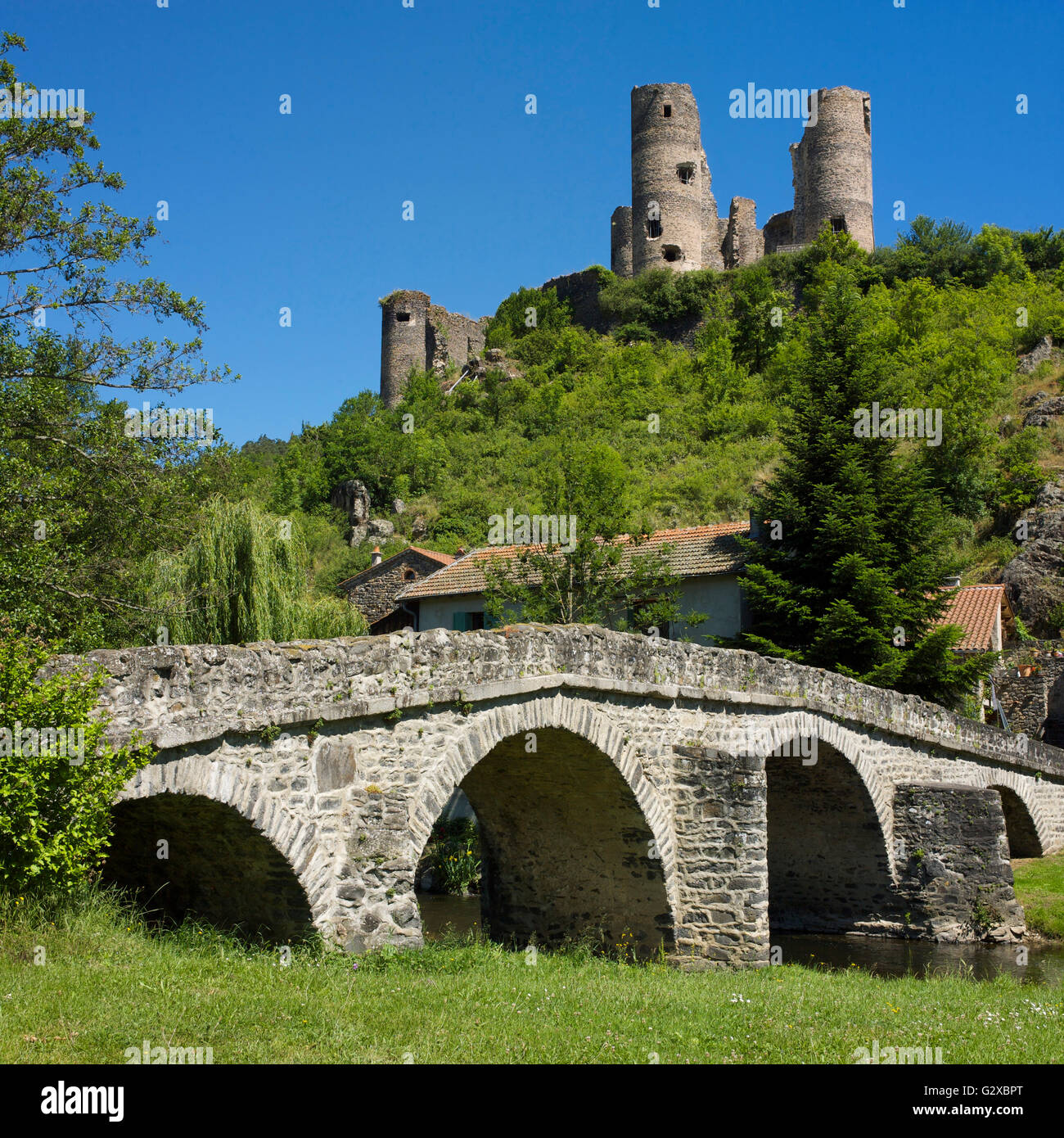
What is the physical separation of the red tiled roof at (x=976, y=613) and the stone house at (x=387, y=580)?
13878 millimetres

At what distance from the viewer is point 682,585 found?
23.8m

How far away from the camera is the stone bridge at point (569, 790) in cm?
806

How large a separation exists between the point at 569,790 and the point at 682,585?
11932 mm

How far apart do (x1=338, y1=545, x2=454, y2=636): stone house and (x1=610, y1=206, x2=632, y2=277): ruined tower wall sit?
28561mm

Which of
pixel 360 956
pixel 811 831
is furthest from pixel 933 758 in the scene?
pixel 360 956

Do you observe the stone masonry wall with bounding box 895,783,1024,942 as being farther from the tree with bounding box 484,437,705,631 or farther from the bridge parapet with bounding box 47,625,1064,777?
the tree with bounding box 484,437,705,631

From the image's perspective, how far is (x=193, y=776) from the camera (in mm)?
7441

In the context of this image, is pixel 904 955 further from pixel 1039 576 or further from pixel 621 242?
pixel 621 242

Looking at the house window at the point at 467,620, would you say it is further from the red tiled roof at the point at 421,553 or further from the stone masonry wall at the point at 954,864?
the stone masonry wall at the point at 954,864

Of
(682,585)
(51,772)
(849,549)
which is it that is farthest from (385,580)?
(51,772)

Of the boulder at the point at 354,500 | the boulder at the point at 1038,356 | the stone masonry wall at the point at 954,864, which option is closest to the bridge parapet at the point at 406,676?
the stone masonry wall at the point at 954,864

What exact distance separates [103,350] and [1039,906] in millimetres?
16308

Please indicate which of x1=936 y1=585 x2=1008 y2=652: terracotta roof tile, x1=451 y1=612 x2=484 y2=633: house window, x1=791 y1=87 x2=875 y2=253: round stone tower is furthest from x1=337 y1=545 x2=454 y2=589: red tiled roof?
x1=791 y1=87 x2=875 y2=253: round stone tower
